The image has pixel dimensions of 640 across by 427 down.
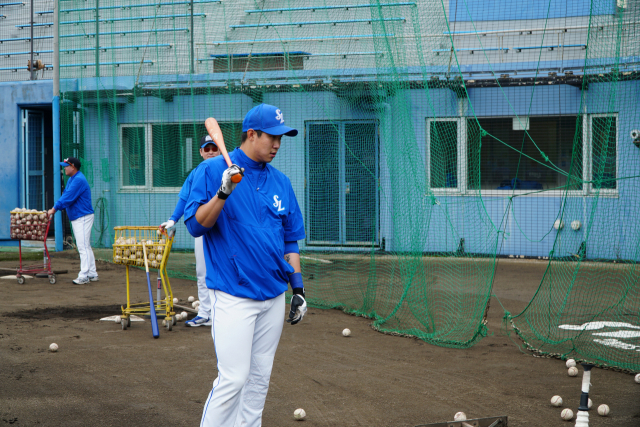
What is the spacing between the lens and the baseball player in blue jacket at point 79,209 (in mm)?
10492

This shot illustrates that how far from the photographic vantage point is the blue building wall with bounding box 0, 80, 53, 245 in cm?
1559

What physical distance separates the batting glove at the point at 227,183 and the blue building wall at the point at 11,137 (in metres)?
14.2

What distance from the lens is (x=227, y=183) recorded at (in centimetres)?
310

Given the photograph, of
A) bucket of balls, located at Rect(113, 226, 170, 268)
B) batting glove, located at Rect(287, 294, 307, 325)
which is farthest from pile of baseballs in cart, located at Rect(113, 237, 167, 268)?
batting glove, located at Rect(287, 294, 307, 325)

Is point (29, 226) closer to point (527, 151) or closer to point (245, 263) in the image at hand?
point (245, 263)

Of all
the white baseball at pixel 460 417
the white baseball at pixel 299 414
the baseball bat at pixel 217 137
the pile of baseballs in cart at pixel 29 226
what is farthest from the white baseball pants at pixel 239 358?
the pile of baseballs in cart at pixel 29 226

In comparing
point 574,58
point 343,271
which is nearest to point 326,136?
point 343,271

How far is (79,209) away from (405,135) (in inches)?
241

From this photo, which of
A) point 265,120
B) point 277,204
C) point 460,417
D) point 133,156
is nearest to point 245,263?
point 277,204

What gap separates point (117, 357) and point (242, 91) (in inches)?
250

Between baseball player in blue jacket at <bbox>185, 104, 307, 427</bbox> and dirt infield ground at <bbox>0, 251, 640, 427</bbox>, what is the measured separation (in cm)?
133

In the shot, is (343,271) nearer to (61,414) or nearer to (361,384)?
(361,384)

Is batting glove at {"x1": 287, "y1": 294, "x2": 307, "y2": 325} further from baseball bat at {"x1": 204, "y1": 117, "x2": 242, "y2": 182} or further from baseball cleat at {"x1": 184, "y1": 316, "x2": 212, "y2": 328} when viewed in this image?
baseball cleat at {"x1": 184, "y1": 316, "x2": 212, "y2": 328}

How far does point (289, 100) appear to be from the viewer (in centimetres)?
1095
